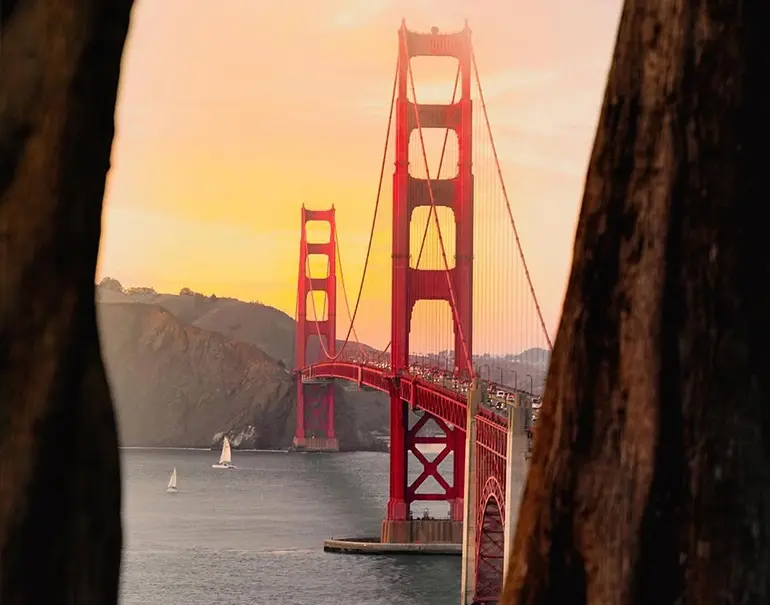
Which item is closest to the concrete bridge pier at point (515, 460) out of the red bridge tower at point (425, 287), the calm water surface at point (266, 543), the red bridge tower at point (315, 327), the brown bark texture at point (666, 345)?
the calm water surface at point (266, 543)

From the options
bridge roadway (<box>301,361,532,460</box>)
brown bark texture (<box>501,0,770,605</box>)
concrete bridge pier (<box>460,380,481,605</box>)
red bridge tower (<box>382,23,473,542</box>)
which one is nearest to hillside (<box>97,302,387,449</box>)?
bridge roadway (<box>301,361,532,460</box>)

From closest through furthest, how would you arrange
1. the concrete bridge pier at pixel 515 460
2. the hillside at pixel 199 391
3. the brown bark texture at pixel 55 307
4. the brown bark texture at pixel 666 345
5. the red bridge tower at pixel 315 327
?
the brown bark texture at pixel 55 307 → the brown bark texture at pixel 666 345 → the concrete bridge pier at pixel 515 460 → the red bridge tower at pixel 315 327 → the hillside at pixel 199 391

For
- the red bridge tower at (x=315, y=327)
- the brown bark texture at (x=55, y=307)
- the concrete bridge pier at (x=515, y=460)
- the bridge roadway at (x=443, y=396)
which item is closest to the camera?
the brown bark texture at (x=55, y=307)

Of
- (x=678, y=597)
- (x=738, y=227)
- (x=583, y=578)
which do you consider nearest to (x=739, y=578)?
(x=678, y=597)

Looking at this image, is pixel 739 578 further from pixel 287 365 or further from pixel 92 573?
pixel 287 365

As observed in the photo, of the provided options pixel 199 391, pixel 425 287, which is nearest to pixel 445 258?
pixel 425 287

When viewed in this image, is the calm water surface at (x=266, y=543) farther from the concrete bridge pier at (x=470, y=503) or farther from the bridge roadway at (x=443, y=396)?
the bridge roadway at (x=443, y=396)
